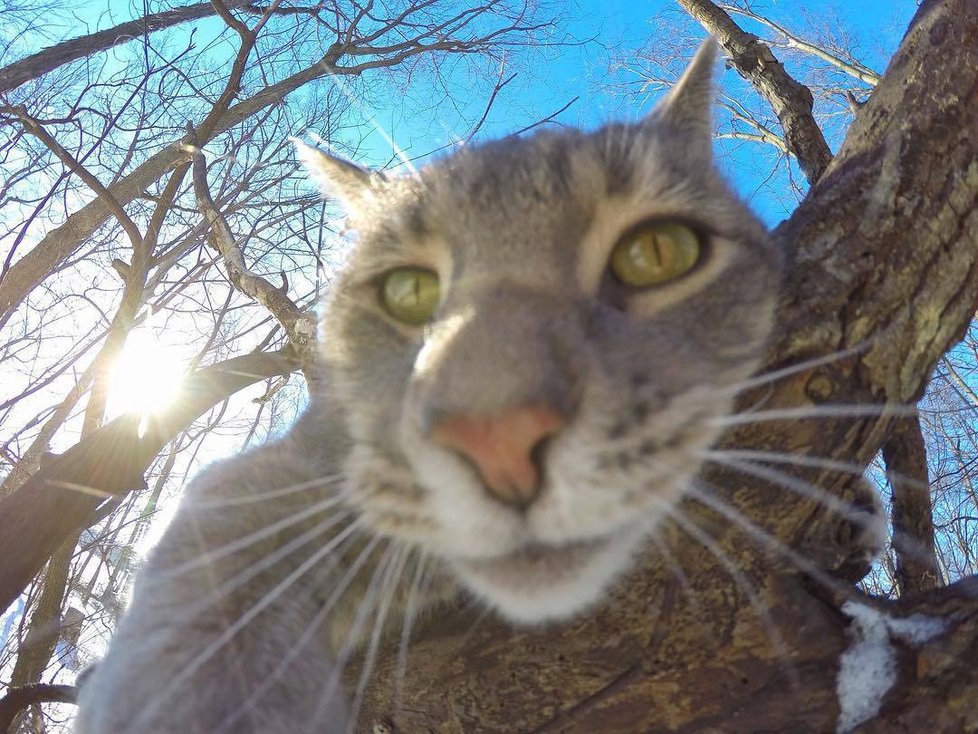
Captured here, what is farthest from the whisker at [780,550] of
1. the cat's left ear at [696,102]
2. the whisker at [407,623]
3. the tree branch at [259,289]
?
the tree branch at [259,289]

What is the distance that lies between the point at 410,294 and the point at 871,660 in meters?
1.09

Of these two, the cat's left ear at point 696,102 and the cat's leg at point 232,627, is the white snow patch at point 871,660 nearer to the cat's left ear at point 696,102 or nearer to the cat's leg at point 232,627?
the cat's leg at point 232,627

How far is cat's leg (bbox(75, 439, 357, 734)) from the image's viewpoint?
1.01 m

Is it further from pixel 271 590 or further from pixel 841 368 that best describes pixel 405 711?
pixel 841 368

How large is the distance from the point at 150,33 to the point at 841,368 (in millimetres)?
5554

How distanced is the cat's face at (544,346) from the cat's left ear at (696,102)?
15 cm

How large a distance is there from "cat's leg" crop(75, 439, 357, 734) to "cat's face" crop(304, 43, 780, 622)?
235mm

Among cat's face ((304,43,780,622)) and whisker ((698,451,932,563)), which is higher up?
cat's face ((304,43,780,622))

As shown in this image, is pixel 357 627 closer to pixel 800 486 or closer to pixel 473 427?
pixel 473 427

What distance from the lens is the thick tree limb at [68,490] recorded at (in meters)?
2.82

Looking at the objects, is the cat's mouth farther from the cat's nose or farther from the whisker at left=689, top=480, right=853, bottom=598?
the whisker at left=689, top=480, right=853, bottom=598

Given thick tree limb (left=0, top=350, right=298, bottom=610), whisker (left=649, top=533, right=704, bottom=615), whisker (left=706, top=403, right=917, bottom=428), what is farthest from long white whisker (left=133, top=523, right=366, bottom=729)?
thick tree limb (left=0, top=350, right=298, bottom=610)

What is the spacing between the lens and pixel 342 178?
181 cm

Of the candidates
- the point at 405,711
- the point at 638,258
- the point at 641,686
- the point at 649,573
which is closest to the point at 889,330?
the point at 638,258
